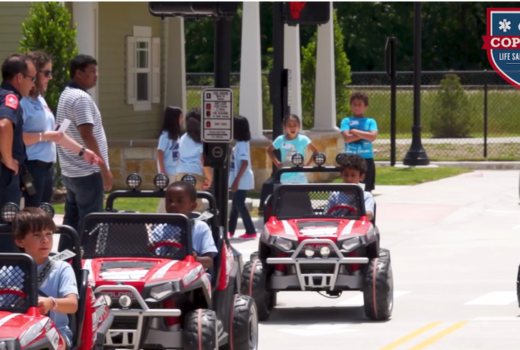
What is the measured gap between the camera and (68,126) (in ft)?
32.8

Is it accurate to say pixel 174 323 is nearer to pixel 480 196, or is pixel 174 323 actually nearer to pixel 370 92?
pixel 480 196

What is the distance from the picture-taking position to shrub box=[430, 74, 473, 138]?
32031 millimetres

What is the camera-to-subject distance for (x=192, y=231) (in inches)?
292

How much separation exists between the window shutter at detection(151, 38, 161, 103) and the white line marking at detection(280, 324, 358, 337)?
15.2m

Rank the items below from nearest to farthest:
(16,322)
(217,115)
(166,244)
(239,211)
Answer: (16,322) < (166,244) < (217,115) < (239,211)

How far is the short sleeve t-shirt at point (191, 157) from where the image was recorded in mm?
13766

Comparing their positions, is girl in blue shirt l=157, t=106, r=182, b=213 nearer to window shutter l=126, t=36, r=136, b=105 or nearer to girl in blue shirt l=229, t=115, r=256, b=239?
girl in blue shirt l=229, t=115, r=256, b=239

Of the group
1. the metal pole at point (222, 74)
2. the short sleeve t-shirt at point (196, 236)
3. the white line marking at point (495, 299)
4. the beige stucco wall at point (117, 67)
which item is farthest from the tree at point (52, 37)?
the short sleeve t-shirt at point (196, 236)

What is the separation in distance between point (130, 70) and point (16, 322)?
17.8 metres

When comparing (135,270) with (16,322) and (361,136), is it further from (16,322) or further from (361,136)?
(361,136)

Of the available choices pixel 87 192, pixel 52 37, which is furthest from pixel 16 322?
pixel 52 37

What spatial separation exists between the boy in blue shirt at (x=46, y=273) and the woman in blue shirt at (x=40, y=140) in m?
3.68

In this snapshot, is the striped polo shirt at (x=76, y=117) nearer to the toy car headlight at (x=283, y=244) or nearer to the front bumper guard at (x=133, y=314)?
the toy car headlight at (x=283, y=244)

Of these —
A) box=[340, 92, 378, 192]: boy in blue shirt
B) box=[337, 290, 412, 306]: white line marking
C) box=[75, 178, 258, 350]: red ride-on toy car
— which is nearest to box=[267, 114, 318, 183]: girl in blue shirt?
box=[340, 92, 378, 192]: boy in blue shirt
